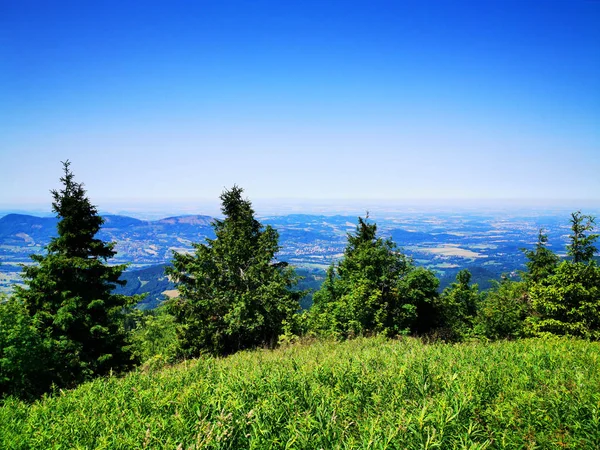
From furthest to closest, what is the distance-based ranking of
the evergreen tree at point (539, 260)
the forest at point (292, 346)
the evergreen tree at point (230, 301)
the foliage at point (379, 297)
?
1. the evergreen tree at point (539, 260)
2. the foliage at point (379, 297)
3. the evergreen tree at point (230, 301)
4. the forest at point (292, 346)

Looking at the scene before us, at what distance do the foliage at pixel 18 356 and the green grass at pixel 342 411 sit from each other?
6.79 meters

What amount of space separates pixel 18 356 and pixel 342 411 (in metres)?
13.1

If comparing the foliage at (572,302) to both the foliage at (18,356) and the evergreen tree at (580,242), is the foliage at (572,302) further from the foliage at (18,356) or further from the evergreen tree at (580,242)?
the foliage at (18,356)

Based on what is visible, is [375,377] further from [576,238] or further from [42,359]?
[576,238]

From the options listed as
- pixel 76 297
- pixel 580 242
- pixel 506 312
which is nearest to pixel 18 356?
pixel 76 297

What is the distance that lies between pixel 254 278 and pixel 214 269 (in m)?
2.82

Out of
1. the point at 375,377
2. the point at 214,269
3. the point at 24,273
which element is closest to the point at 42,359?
the point at 24,273

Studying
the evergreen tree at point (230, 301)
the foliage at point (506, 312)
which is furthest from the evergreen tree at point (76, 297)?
the foliage at point (506, 312)

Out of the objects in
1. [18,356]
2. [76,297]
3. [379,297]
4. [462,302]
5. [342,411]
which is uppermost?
[342,411]

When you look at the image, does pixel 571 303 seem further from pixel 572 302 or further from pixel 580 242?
pixel 580 242

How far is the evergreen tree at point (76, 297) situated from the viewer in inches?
584

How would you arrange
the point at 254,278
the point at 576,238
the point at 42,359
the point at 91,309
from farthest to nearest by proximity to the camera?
the point at 576,238, the point at 254,278, the point at 91,309, the point at 42,359

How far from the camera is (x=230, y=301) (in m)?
21.6

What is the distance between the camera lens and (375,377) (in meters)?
5.04
